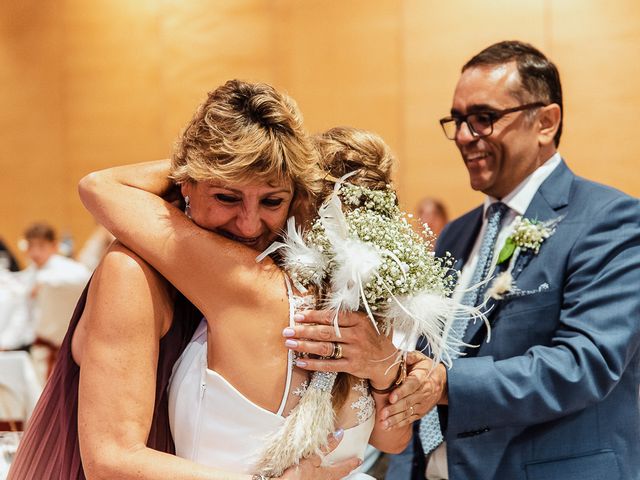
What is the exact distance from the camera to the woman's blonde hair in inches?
70.6

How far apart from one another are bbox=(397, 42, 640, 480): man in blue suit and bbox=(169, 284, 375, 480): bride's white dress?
419 millimetres

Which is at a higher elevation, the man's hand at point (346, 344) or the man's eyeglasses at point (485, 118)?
the man's eyeglasses at point (485, 118)

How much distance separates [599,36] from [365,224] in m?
5.55

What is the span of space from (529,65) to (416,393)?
4.26ft

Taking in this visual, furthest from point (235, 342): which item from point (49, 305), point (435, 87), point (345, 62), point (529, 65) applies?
point (345, 62)

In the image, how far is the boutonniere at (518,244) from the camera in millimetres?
2543

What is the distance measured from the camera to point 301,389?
1888 millimetres

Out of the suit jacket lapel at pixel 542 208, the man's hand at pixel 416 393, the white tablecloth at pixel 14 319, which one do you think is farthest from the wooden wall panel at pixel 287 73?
the man's hand at pixel 416 393

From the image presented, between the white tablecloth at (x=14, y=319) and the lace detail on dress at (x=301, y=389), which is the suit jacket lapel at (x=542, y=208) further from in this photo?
the white tablecloth at (x=14, y=319)

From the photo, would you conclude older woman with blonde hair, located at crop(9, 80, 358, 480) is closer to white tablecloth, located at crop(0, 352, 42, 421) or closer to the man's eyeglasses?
the man's eyeglasses

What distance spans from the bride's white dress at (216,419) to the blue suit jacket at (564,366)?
2.13 feet

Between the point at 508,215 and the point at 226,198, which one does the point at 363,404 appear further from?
the point at 508,215

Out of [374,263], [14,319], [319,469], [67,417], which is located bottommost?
[14,319]

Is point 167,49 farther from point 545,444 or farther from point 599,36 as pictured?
point 545,444
